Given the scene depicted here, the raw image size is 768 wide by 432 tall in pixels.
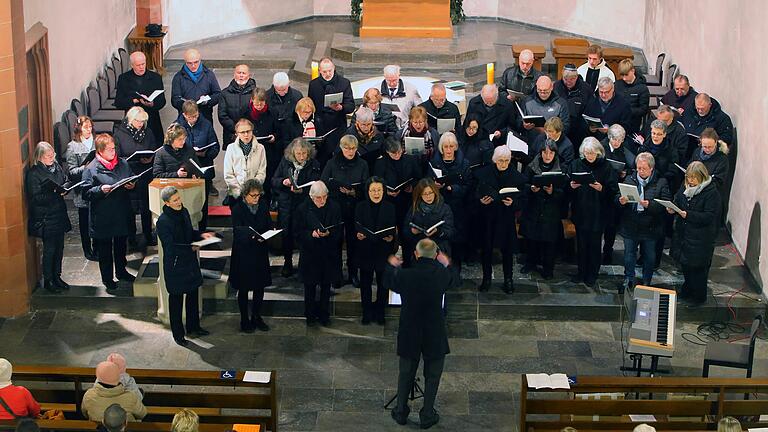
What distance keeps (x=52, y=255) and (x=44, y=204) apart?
20.4 inches

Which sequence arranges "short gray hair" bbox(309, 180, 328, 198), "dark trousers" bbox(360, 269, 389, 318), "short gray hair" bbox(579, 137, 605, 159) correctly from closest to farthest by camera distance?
"short gray hair" bbox(309, 180, 328, 198) < "dark trousers" bbox(360, 269, 389, 318) < "short gray hair" bbox(579, 137, 605, 159)

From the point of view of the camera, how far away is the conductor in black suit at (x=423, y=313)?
32.3 ft

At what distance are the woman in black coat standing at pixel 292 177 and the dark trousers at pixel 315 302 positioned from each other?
0.65 m

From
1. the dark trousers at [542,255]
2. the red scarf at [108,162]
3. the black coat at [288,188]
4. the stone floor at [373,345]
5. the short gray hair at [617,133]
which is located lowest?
the stone floor at [373,345]

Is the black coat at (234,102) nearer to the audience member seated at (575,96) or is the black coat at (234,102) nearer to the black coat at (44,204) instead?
the black coat at (44,204)

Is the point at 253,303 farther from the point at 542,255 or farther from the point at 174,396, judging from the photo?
the point at 542,255

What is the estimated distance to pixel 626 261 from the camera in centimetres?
1232

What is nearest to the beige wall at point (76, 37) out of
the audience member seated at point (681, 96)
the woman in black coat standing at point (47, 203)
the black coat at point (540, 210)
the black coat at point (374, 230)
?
the woman in black coat standing at point (47, 203)

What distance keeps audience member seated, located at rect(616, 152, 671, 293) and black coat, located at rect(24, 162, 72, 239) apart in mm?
5081

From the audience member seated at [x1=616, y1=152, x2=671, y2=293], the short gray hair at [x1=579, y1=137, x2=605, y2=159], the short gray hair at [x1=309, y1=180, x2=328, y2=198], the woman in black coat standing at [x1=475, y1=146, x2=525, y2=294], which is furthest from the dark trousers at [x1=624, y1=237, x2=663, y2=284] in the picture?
the short gray hair at [x1=309, y1=180, x2=328, y2=198]

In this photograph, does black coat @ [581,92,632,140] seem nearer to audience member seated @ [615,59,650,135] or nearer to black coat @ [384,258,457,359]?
audience member seated @ [615,59,650,135]

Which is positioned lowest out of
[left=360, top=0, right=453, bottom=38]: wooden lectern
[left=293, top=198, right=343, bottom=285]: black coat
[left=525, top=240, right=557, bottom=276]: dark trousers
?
[left=525, top=240, right=557, bottom=276]: dark trousers

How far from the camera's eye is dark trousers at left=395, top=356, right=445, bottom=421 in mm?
10125

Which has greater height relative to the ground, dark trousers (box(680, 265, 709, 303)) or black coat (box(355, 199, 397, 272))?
black coat (box(355, 199, 397, 272))
